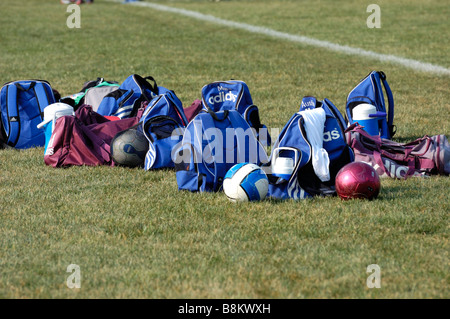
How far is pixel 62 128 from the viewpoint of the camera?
680 centimetres

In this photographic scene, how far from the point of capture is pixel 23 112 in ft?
25.3

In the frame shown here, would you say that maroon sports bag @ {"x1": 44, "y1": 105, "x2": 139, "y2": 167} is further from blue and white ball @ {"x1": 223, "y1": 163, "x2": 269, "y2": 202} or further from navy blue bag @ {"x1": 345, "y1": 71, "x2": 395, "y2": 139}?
navy blue bag @ {"x1": 345, "y1": 71, "x2": 395, "y2": 139}

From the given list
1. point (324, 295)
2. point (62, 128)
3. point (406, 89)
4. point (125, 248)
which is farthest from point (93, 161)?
point (406, 89)

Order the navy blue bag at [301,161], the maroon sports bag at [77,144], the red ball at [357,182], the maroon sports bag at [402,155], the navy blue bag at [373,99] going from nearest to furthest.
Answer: the red ball at [357,182], the navy blue bag at [301,161], the maroon sports bag at [402,155], the maroon sports bag at [77,144], the navy blue bag at [373,99]

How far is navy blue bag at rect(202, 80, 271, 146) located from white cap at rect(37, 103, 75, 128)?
1.51 m

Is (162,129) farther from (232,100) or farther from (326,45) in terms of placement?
(326,45)

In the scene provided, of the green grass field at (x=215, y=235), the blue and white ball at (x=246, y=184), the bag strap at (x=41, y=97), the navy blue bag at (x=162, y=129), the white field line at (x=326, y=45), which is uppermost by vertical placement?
the white field line at (x=326, y=45)

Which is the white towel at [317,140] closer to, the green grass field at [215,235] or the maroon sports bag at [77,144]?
the green grass field at [215,235]

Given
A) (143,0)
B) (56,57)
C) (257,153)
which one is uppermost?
(143,0)

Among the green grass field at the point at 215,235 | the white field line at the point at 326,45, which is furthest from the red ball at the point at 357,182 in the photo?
the white field line at the point at 326,45

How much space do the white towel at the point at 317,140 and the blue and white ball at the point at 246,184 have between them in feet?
1.56

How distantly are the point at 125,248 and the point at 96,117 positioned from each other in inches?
117

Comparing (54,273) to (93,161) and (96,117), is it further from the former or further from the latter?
(96,117)

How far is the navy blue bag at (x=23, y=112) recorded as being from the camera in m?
7.65
